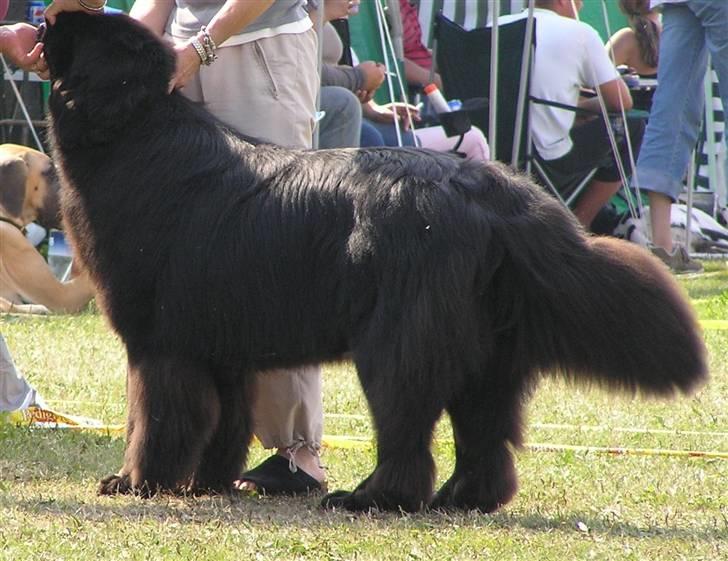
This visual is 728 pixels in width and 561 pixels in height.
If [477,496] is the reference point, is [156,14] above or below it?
above

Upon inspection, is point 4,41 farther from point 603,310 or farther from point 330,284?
point 603,310

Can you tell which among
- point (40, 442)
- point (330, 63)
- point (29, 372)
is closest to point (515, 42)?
point (330, 63)

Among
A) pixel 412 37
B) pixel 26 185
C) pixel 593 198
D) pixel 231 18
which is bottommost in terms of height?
pixel 593 198

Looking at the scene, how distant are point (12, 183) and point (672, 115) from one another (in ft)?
15.1

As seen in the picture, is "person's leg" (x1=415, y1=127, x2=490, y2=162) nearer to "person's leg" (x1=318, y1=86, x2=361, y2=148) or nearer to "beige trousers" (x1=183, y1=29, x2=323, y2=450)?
"person's leg" (x1=318, y1=86, x2=361, y2=148)

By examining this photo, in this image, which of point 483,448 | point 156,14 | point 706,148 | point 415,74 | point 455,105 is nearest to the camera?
point 483,448

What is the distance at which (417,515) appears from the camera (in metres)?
3.48

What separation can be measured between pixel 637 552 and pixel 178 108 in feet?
5.89

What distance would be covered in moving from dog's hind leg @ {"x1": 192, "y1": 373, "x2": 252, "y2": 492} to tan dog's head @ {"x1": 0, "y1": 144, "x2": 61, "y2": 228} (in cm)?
405

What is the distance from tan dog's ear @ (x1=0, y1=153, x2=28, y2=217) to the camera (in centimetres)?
764

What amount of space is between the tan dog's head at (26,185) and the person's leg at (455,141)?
2774mm

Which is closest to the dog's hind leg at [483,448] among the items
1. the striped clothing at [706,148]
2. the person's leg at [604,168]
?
the person's leg at [604,168]

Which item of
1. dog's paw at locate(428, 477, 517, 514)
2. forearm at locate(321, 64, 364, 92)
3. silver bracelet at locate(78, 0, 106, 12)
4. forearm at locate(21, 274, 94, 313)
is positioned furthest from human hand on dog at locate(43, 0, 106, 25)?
forearm at locate(321, 64, 364, 92)

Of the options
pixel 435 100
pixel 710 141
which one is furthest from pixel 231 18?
pixel 710 141
